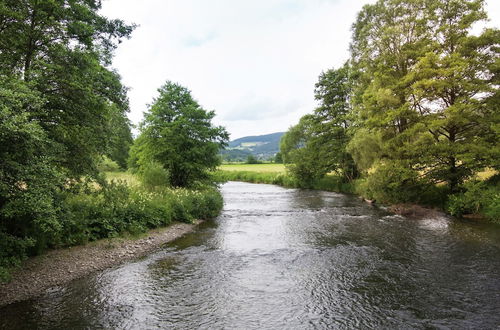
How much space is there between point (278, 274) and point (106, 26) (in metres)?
12.1

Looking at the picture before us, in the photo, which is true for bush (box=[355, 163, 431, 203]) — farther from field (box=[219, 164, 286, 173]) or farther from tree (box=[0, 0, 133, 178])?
field (box=[219, 164, 286, 173])

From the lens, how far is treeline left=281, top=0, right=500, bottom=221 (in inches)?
787

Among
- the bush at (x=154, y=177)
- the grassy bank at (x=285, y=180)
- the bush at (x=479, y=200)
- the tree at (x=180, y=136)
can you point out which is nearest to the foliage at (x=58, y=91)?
the bush at (x=154, y=177)

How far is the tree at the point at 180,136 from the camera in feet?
88.5

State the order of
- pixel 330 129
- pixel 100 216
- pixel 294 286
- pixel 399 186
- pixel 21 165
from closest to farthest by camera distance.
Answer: pixel 21 165 → pixel 294 286 → pixel 100 216 → pixel 399 186 → pixel 330 129

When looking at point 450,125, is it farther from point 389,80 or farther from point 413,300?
point 413,300

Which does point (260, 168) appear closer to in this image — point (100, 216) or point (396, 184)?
point (396, 184)

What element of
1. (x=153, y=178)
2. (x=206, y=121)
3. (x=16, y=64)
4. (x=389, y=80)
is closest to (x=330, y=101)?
(x=389, y=80)

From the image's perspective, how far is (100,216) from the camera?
1473 centimetres

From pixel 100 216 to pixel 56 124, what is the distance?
526 centimetres

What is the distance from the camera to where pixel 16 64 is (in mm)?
10859

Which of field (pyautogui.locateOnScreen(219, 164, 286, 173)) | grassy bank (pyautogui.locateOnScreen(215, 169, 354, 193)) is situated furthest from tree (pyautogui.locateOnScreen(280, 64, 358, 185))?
field (pyautogui.locateOnScreen(219, 164, 286, 173))

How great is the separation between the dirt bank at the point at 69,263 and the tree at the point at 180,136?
12.1 meters

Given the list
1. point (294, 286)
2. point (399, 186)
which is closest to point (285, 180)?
point (399, 186)
